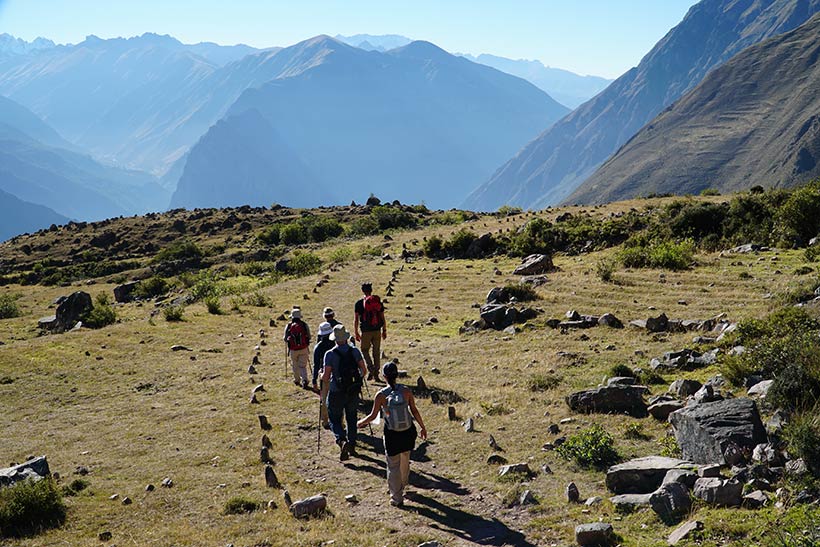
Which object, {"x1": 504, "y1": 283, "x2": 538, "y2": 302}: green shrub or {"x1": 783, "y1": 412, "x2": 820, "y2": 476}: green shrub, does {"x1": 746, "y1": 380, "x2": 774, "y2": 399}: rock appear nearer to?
{"x1": 783, "y1": 412, "x2": 820, "y2": 476}: green shrub

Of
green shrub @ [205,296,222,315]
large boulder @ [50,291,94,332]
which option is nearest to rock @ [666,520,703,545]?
green shrub @ [205,296,222,315]

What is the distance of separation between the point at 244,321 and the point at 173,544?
21.7 meters

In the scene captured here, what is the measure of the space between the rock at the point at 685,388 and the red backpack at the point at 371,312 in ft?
23.4

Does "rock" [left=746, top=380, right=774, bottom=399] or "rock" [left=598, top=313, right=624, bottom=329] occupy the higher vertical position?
"rock" [left=598, top=313, right=624, bottom=329]

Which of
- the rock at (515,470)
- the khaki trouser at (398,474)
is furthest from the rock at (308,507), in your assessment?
the rock at (515,470)

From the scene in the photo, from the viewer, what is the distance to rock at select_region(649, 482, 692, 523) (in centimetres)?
877

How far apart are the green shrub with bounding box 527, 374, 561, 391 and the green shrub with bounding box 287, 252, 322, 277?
1167 inches

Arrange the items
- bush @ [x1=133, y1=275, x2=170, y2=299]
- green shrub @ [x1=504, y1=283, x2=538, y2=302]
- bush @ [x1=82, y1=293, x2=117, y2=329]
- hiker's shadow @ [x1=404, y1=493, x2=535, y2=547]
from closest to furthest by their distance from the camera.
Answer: hiker's shadow @ [x1=404, y1=493, x2=535, y2=547]
green shrub @ [x1=504, y1=283, x2=538, y2=302]
bush @ [x1=82, y1=293, x2=117, y2=329]
bush @ [x1=133, y1=275, x2=170, y2=299]

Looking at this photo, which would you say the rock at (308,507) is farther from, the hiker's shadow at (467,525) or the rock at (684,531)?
the rock at (684,531)

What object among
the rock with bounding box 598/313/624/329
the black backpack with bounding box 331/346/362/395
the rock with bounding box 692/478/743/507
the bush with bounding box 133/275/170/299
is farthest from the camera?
the bush with bounding box 133/275/170/299

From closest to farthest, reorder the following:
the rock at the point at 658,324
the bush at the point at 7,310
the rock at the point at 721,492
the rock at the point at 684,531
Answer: the rock at the point at 684,531, the rock at the point at 721,492, the rock at the point at 658,324, the bush at the point at 7,310

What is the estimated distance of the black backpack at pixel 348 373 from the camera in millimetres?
12727

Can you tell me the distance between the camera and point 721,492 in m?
8.69

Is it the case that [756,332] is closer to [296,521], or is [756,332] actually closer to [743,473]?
[743,473]
